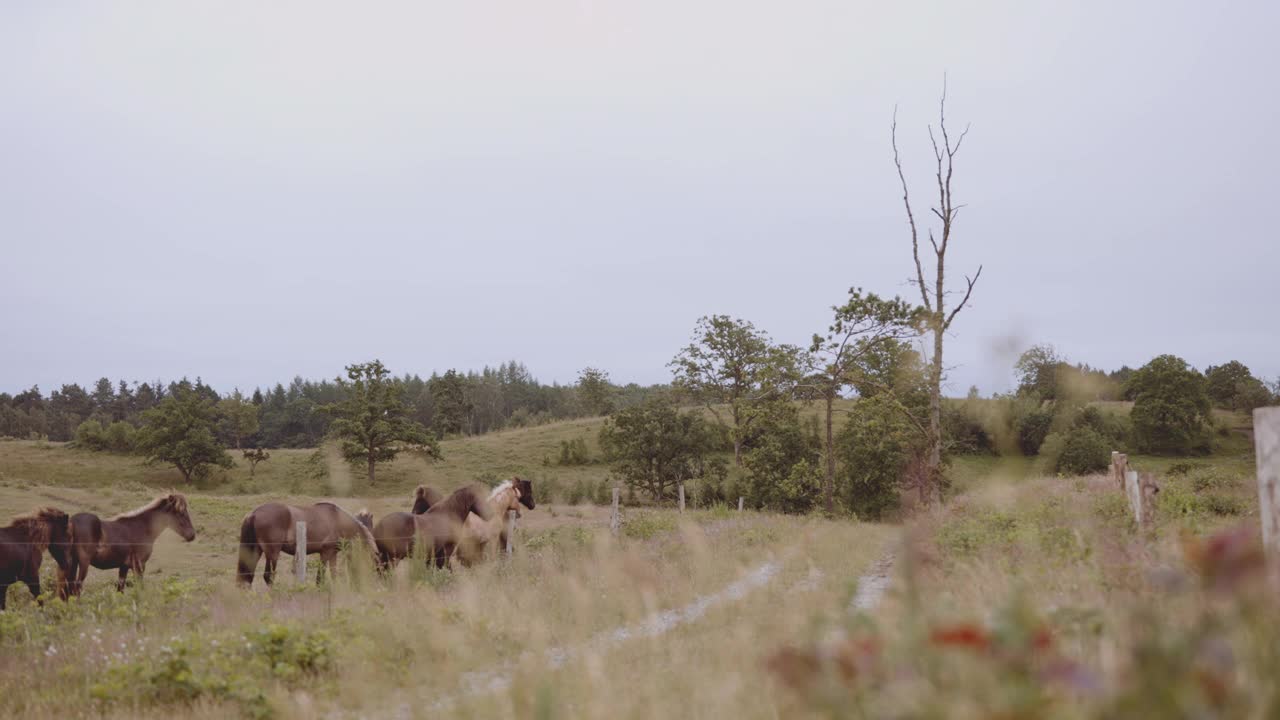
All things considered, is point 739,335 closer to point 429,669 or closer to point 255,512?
point 255,512

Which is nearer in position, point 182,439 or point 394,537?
point 394,537

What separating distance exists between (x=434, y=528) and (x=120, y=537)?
17.4 feet

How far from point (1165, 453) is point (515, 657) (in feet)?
210

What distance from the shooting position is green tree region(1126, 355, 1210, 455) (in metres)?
56.2

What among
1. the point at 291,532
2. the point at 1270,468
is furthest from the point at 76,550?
the point at 1270,468

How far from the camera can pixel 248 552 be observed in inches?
560

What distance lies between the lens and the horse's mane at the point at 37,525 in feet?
35.9

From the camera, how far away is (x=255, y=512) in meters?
14.4

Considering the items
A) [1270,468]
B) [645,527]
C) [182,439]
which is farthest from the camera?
[182,439]

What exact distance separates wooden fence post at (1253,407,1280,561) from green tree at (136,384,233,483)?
222 ft

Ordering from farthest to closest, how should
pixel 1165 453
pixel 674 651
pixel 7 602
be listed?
pixel 1165 453, pixel 7 602, pixel 674 651

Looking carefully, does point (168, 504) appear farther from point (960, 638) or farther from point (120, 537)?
point (960, 638)

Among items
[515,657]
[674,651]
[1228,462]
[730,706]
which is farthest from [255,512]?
[1228,462]

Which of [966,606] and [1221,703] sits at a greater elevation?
[1221,703]
